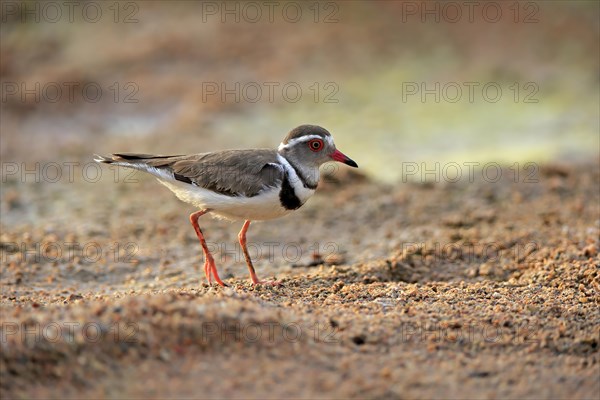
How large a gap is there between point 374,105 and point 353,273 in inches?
367

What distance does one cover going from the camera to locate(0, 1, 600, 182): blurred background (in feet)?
51.9

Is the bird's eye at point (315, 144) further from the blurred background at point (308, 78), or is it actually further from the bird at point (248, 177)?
the blurred background at point (308, 78)

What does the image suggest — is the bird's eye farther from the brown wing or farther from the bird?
the brown wing

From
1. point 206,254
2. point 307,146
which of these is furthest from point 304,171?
point 206,254

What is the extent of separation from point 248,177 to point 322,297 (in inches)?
55.3

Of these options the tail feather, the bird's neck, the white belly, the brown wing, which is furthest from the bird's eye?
the tail feather

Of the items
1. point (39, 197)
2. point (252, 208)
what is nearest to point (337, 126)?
point (39, 197)

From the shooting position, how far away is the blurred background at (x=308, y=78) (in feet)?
51.9

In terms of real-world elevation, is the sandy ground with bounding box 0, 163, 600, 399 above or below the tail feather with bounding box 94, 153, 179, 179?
below

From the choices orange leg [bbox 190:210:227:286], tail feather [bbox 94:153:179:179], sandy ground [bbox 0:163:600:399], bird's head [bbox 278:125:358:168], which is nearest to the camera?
sandy ground [bbox 0:163:600:399]

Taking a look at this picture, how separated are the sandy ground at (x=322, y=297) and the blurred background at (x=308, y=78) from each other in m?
2.67

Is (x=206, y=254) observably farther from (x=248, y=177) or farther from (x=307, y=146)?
(x=307, y=146)

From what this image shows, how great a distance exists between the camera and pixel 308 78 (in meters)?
18.5

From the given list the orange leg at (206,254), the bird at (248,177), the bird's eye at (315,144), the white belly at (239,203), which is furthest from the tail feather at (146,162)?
the bird's eye at (315,144)
